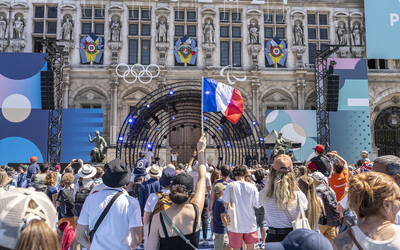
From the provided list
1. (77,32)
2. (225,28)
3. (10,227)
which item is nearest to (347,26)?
(225,28)

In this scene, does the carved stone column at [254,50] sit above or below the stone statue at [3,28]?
below

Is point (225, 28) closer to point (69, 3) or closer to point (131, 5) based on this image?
point (131, 5)

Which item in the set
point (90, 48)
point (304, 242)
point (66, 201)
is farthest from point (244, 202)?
point (90, 48)

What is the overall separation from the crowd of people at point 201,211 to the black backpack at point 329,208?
0.05 feet

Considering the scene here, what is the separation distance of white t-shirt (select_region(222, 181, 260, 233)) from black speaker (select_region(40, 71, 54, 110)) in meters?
15.5

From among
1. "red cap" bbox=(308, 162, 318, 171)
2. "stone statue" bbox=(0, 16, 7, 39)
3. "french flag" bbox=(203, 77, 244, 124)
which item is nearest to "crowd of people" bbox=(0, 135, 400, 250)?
"red cap" bbox=(308, 162, 318, 171)

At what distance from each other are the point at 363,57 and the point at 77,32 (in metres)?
21.2

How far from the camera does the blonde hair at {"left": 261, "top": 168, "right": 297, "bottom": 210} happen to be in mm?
3984

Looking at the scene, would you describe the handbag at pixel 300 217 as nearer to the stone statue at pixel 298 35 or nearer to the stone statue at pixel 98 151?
the stone statue at pixel 98 151

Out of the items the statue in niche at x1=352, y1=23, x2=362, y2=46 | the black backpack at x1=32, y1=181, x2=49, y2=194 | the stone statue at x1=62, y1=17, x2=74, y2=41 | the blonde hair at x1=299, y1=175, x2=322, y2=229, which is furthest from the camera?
the statue in niche at x1=352, y1=23, x2=362, y2=46

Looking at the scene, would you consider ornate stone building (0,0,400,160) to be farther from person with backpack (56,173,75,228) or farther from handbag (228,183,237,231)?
handbag (228,183,237,231)

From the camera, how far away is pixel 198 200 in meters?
3.29

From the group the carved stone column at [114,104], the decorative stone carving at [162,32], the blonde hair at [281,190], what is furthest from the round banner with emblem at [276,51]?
the blonde hair at [281,190]

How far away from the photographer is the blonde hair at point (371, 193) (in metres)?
2.17
